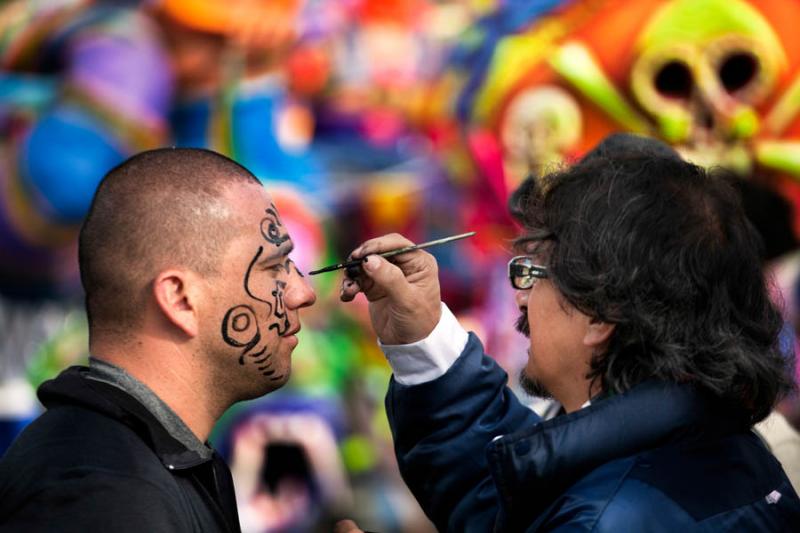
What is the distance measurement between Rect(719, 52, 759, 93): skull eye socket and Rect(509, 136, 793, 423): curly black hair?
2896 mm

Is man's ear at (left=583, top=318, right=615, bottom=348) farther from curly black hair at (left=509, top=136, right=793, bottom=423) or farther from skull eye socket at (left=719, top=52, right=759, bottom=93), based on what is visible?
skull eye socket at (left=719, top=52, right=759, bottom=93)

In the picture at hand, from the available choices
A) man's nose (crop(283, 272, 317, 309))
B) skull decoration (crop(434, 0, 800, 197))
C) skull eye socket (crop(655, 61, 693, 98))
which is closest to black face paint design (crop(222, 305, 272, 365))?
man's nose (crop(283, 272, 317, 309))

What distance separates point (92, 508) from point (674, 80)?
372 centimetres

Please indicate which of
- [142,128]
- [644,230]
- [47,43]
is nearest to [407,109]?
[142,128]

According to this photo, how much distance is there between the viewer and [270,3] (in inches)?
201

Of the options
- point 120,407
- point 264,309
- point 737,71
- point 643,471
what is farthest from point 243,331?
point 737,71

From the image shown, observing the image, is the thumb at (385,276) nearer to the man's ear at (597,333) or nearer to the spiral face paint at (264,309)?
the spiral face paint at (264,309)

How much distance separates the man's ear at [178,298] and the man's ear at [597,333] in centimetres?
72

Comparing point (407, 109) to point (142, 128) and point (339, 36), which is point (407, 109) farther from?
point (142, 128)

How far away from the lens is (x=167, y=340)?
1954 millimetres

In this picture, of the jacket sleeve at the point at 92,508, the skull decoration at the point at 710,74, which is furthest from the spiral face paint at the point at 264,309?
the skull decoration at the point at 710,74

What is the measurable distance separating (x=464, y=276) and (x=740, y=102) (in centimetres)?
142

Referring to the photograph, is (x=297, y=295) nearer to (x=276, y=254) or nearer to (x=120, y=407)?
(x=276, y=254)

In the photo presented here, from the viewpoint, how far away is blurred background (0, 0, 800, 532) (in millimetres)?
4863
